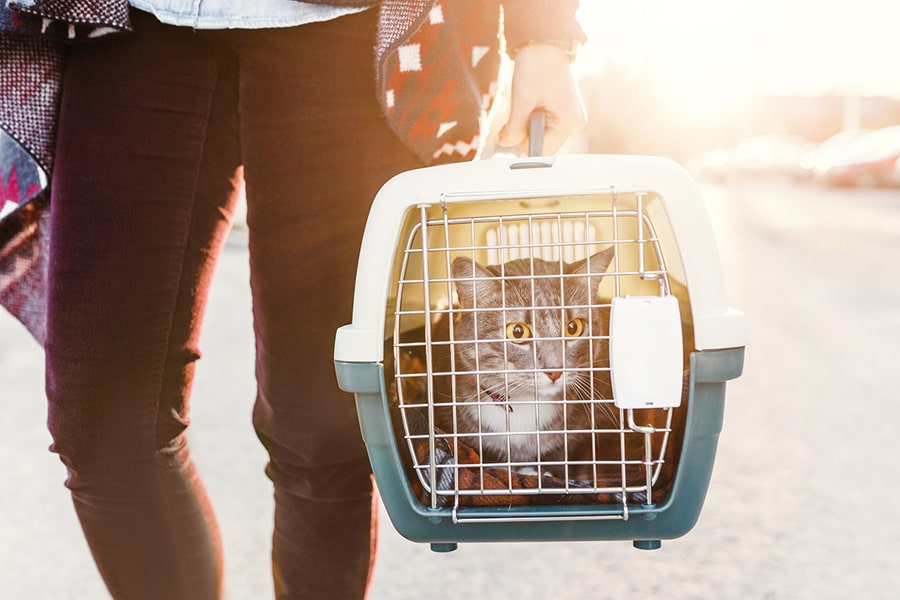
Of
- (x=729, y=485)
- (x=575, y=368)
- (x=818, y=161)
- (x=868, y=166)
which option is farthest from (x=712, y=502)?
(x=818, y=161)

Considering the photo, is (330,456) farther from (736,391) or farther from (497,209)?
(736,391)

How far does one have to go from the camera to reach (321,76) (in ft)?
3.03

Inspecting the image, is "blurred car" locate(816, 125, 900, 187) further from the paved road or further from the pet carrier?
the pet carrier

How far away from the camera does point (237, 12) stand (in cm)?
86

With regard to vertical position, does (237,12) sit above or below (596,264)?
above

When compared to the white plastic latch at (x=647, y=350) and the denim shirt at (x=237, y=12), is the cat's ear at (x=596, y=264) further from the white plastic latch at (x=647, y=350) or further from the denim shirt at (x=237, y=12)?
the denim shirt at (x=237, y=12)

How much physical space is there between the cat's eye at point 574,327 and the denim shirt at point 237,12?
60 cm

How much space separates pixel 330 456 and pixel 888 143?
40.1 ft

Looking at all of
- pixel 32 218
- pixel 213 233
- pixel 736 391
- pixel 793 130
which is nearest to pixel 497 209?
pixel 213 233

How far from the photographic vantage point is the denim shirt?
33.9 inches

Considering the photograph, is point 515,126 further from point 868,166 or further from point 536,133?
point 868,166

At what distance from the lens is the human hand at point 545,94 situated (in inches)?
38.4

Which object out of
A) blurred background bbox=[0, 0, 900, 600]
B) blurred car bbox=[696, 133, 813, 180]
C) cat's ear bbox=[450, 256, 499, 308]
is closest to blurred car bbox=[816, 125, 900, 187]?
blurred car bbox=[696, 133, 813, 180]

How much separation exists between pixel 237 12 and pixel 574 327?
69 cm
